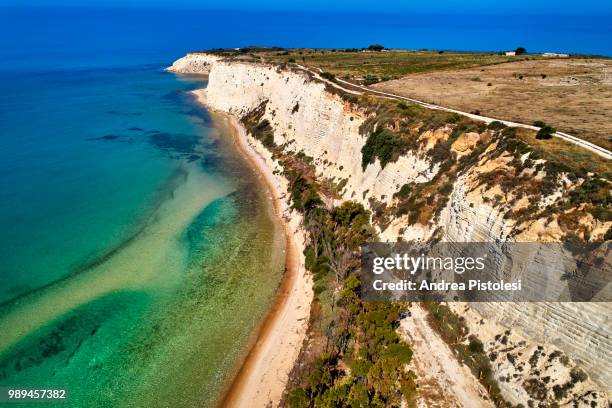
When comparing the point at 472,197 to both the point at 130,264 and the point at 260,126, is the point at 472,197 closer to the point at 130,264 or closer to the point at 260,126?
the point at 130,264

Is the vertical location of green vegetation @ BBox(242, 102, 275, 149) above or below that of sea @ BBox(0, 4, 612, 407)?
above

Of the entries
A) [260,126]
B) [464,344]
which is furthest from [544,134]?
[260,126]

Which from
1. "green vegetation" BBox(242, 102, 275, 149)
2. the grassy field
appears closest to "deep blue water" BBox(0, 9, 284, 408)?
"green vegetation" BBox(242, 102, 275, 149)

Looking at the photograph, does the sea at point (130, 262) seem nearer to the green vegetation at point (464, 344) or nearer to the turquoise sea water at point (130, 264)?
the turquoise sea water at point (130, 264)

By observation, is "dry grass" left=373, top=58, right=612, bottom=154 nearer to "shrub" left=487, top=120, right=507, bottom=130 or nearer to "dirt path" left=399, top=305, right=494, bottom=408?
"shrub" left=487, top=120, right=507, bottom=130

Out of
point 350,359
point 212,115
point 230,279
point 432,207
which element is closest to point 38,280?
point 230,279

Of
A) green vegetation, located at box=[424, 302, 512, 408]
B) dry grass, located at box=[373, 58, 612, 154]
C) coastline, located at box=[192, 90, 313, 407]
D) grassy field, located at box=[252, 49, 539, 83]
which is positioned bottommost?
coastline, located at box=[192, 90, 313, 407]

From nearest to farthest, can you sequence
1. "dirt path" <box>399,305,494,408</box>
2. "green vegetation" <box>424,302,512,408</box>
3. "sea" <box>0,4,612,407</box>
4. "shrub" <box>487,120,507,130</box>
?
1. "dirt path" <box>399,305,494,408</box>
2. "green vegetation" <box>424,302,512,408</box>
3. "sea" <box>0,4,612,407</box>
4. "shrub" <box>487,120,507,130</box>
